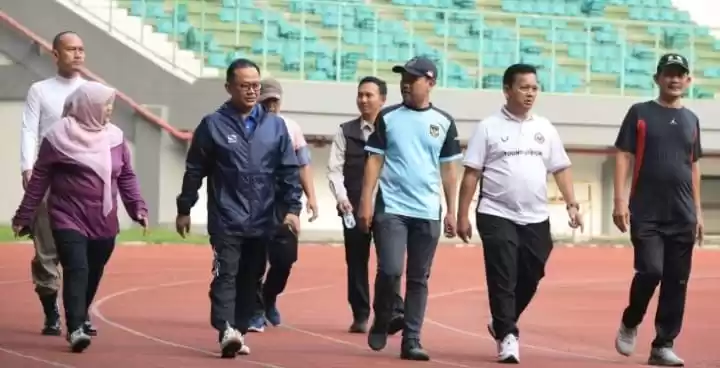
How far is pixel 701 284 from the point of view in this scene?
20469 millimetres

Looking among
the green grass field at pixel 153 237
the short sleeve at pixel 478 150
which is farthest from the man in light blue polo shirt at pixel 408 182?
the green grass field at pixel 153 237

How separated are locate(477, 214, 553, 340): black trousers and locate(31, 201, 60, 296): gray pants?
3006 millimetres

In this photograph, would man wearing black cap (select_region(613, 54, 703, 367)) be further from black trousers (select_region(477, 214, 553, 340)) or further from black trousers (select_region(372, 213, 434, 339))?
black trousers (select_region(372, 213, 434, 339))

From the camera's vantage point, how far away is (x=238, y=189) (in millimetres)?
10633

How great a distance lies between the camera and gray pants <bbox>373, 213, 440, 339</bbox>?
1102 cm

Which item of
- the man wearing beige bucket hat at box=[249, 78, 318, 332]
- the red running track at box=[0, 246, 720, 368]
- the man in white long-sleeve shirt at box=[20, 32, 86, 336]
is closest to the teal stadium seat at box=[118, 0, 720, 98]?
the red running track at box=[0, 246, 720, 368]

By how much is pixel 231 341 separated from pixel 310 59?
787 inches

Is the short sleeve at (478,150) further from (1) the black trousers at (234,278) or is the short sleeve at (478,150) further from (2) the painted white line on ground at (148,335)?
(2) the painted white line on ground at (148,335)

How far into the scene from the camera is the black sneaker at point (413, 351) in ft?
35.7

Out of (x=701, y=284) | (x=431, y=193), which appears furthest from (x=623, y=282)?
(x=431, y=193)

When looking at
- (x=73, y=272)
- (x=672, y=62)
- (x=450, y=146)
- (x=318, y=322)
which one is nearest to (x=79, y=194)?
(x=73, y=272)

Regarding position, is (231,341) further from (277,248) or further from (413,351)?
(277,248)

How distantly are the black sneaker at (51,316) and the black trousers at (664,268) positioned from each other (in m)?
4.04

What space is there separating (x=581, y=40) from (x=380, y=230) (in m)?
21.8
